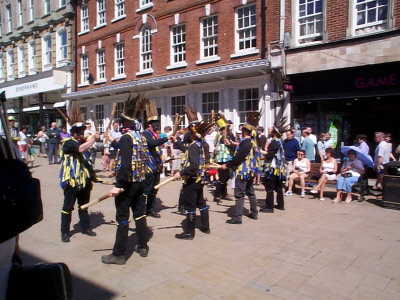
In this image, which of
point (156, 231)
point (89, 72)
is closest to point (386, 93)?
point (156, 231)

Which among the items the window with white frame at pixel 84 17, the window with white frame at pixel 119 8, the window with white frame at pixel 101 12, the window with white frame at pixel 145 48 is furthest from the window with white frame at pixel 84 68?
the window with white frame at pixel 145 48

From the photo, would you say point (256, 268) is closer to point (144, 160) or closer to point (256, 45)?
point (144, 160)

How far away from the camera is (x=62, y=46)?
23109 millimetres

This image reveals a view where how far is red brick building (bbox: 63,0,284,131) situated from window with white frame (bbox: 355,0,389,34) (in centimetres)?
272

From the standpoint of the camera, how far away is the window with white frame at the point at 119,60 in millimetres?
19125

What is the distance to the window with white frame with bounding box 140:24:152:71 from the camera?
57.6 feet

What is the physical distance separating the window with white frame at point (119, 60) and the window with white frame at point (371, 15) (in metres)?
12.3

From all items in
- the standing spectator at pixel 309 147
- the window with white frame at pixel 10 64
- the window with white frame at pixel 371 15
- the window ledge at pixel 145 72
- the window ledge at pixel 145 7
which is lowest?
the standing spectator at pixel 309 147

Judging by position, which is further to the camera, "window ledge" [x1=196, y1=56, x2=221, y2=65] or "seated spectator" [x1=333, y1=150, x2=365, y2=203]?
"window ledge" [x1=196, y1=56, x2=221, y2=65]

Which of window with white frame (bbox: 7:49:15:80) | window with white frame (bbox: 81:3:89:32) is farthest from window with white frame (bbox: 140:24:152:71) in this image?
window with white frame (bbox: 7:49:15:80)

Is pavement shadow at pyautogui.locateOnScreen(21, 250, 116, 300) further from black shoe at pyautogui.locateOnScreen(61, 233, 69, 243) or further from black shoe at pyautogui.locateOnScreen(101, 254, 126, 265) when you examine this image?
black shoe at pyautogui.locateOnScreen(61, 233, 69, 243)


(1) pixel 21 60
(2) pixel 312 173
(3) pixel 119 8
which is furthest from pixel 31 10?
(2) pixel 312 173

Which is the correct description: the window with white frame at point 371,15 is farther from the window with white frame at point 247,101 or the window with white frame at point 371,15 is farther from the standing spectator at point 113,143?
the standing spectator at point 113,143

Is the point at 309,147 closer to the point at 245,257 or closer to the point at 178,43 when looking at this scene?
the point at 245,257
